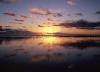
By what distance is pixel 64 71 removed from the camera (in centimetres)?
1698

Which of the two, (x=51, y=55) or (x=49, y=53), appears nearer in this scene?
(x=51, y=55)

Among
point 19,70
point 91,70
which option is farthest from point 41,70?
point 91,70

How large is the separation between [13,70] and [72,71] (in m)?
6.10

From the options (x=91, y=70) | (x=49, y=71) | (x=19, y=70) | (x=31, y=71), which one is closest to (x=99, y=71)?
(x=91, y=70)

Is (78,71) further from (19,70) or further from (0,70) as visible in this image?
(0,70)

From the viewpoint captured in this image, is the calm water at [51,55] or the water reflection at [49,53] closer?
the calm water at [51,55]

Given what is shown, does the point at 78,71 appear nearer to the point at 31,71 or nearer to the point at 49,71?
the point at 49,71

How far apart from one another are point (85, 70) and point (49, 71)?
3776 millimetres

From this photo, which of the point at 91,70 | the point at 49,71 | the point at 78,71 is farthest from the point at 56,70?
the point at 91,70

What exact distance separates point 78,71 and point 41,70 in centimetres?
380

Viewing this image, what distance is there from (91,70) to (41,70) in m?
5.21

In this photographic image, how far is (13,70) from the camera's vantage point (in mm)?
17625

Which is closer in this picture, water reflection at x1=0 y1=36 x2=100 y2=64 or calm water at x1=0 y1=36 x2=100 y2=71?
calm water at x1=0 y1=36 x2=100 y2=71

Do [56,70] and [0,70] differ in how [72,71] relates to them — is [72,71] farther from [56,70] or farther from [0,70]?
[0,70]
